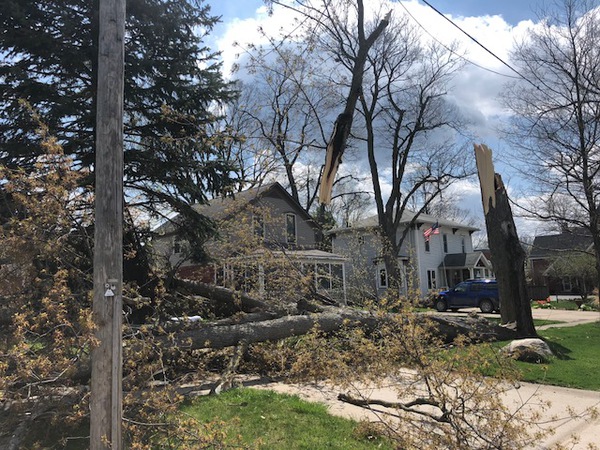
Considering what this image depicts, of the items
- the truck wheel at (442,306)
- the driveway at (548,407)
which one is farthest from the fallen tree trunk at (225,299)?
the truck wheel at (442,306)

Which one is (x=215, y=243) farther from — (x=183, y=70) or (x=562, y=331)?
(x=562, y=331)

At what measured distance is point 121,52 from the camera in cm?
360

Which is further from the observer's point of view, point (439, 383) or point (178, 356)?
point (178, 356)

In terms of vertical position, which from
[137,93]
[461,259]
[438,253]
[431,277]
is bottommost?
[431,277]

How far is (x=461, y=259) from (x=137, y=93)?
29.6m

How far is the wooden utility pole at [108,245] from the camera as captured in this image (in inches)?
123

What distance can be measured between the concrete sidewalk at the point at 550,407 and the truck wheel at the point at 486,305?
656 inches

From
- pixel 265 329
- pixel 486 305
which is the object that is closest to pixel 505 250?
pixel 265 329

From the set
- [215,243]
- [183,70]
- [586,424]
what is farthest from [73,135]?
[586,424]

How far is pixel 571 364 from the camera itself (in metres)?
7.94

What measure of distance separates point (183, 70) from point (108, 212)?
8.87m

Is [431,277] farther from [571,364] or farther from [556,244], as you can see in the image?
[571,364]

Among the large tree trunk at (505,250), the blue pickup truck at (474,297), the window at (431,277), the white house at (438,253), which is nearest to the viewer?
the large tree trunk at (505,250)

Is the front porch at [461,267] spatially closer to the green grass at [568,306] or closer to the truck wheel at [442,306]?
the green grass at [568,306]
